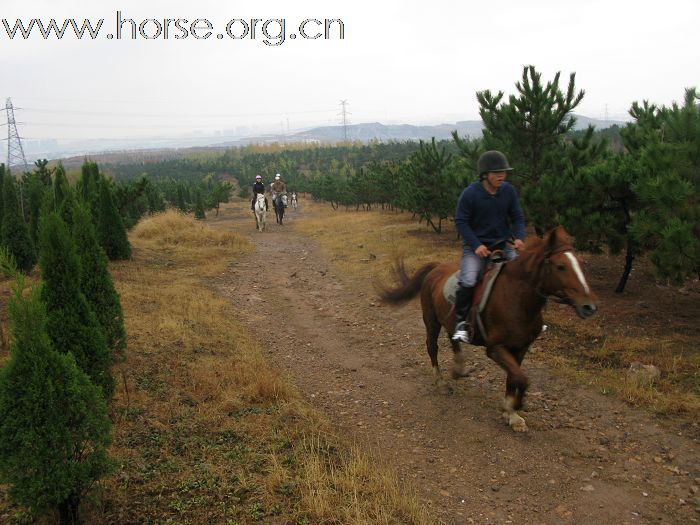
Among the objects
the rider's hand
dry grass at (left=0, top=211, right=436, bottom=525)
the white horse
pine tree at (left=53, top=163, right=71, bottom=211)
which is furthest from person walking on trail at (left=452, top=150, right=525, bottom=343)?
the white horse

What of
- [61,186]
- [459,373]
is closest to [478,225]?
[459,373]

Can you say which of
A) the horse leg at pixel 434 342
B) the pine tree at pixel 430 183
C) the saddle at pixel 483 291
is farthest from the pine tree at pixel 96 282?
the pine tree at pixel 430 183

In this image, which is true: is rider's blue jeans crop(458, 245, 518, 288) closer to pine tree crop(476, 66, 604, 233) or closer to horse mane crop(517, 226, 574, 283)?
horse mane crop(517, 226, 574, 283)

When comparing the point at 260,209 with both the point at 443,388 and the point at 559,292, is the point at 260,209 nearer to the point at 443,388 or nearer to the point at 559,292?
the point at 443,388

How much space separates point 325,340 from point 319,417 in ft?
8.82

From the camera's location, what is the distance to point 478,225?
4758 millimetres

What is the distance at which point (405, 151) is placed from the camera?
68.3m

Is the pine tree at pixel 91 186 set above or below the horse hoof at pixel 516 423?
above

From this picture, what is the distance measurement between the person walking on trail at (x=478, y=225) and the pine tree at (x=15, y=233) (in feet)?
32.2

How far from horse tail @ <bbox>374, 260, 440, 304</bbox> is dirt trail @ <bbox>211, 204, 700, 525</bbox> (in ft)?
2.96

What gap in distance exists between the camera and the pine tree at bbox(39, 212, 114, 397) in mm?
3693

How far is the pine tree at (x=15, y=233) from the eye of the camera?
1027cm

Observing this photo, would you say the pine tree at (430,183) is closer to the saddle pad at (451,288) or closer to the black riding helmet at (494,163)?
the saddle pad at (451,288)

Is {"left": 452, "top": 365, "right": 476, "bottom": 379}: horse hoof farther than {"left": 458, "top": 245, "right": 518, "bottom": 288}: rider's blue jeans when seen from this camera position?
Yes
